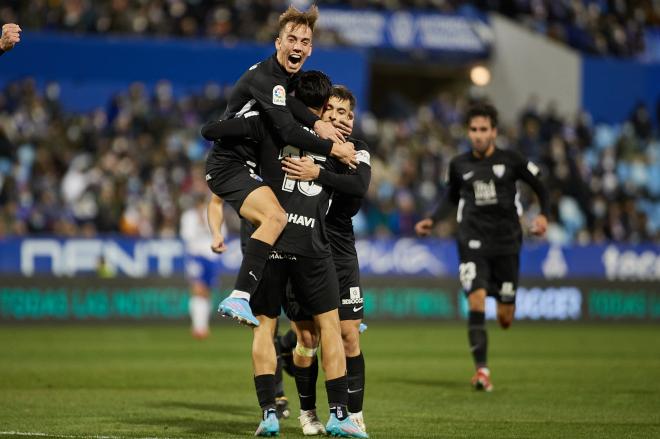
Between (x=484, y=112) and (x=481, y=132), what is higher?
(x=484, y=112)

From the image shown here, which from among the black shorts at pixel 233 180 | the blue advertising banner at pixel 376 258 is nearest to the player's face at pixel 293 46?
the black shorts at pixel 233 180

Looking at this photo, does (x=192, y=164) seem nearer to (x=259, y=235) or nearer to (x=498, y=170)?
(x=498, y=170)

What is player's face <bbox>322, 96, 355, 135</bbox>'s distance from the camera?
8.62 meters

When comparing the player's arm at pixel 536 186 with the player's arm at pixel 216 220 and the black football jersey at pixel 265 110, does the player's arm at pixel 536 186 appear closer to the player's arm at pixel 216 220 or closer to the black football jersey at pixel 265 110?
the player's arm at pixel 216 220

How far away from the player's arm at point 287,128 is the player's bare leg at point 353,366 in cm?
140

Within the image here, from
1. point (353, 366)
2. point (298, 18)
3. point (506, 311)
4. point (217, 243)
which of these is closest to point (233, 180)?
point (298, 18)

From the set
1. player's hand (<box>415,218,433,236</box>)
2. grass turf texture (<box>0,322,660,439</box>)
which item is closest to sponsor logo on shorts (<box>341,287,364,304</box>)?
grass turf texture (<box>0,322,660,439</box>)

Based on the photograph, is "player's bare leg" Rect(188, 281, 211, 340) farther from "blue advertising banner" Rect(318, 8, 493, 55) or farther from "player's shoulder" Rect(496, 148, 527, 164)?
"blue advertising banner" Rect(318, 8, 493, 55)

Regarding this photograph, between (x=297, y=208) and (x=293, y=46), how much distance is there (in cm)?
116

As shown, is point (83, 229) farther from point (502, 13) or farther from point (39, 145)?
point (502, 13)

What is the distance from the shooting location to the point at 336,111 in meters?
8.63

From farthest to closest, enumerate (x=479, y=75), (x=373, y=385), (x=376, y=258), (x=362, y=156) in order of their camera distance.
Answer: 1. (x=479, y=75)
2. (x=376, y=258)
3. (x=373, y=385)
4. (x=362, y=156)

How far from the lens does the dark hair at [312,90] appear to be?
850cm

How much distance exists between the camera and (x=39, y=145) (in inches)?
963
